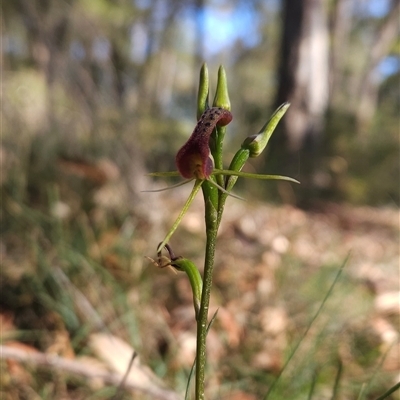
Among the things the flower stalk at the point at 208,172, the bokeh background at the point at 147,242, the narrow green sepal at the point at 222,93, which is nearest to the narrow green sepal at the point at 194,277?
the flower stalk at the point at 208,172

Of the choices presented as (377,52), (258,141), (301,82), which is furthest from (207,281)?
(377,52)

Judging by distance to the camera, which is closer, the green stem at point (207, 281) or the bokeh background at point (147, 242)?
the green stem at point (207, 281)

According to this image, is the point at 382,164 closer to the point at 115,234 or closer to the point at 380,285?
the point at 380,285

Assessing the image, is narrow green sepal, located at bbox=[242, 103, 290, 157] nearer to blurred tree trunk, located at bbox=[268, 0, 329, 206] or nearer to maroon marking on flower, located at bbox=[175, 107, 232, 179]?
maroon marking on flower, located at bbox=[175, 107, 232, 179]

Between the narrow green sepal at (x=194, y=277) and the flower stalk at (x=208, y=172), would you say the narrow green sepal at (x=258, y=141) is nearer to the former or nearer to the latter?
the flower stalk at (x=208, y=172)

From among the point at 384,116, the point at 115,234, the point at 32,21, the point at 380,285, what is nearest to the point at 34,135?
the point at 32,21

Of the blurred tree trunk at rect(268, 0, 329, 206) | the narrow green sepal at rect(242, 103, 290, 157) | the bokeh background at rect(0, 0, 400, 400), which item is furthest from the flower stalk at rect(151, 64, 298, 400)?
the blurred tree trunk at rect(268, 0, 329, 206)


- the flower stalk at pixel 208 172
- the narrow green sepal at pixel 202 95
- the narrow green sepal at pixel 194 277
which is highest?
the narrow green sepal at pixel 202 95
